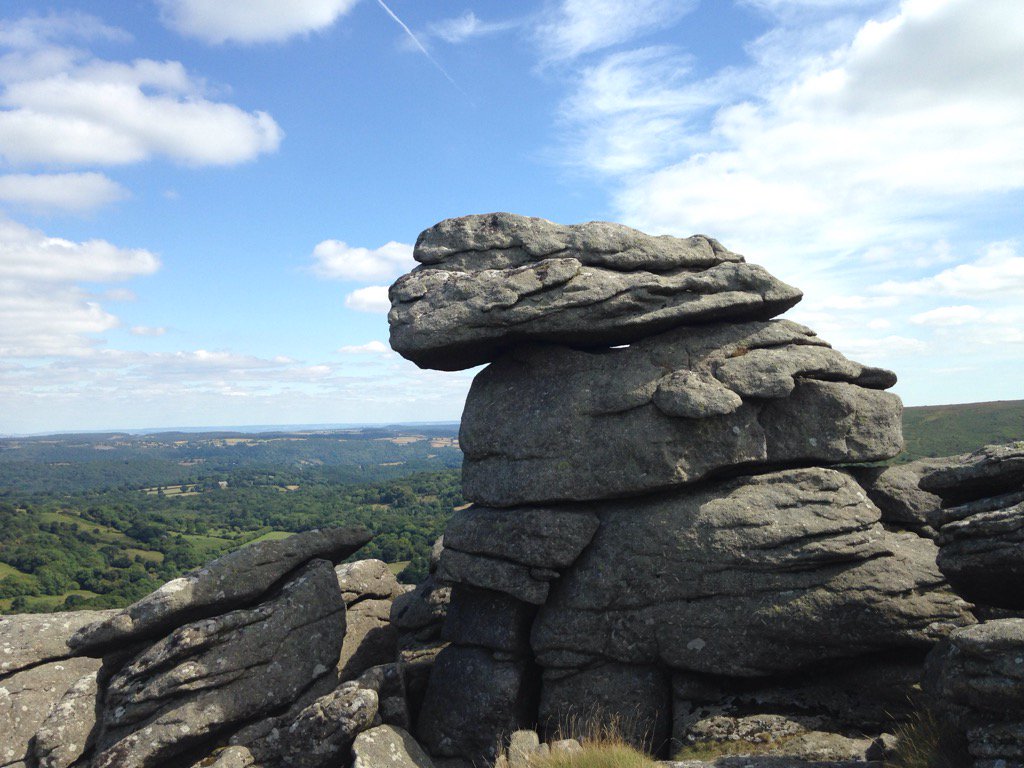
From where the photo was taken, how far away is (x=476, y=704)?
53.6ft

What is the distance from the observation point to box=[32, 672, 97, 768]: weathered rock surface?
1507 centimetres

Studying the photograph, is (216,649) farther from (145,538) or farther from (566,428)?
(145,538)

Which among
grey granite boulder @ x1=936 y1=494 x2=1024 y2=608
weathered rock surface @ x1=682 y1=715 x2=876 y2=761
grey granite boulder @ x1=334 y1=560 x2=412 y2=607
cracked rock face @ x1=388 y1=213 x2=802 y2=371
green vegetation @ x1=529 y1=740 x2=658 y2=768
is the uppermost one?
cracked rock face @ x1=388 y1=213 x2=802 y2=371

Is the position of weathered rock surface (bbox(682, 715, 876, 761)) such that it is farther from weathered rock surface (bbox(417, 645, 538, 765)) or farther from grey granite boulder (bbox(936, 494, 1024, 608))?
weathered rock surface (bbox(417, 645, 538, 765))

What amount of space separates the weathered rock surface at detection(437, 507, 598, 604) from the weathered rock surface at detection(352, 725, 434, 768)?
14.2 ft

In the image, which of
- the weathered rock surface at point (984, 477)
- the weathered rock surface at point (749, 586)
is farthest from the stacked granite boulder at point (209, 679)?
the weathered rock surface at point (984, 477)

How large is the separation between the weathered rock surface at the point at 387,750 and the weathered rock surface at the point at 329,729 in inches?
13.4

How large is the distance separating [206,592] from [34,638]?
6.06 metres

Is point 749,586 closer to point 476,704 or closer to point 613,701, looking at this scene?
point 613,701

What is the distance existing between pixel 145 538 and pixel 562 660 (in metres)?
168

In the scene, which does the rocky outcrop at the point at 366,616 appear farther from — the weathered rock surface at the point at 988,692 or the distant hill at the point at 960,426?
the distant hill at the point at 960,426

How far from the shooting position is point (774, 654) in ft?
49.6

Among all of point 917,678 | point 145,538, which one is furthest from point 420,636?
point 145,538

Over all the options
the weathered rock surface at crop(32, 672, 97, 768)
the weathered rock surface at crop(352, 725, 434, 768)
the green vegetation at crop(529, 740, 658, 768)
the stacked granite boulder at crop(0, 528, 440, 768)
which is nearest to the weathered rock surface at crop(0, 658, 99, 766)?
the stacked granite boulder at crop(0, 528, 440, 768)
